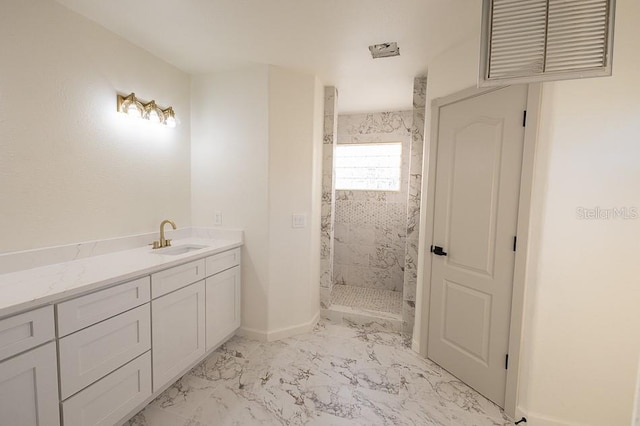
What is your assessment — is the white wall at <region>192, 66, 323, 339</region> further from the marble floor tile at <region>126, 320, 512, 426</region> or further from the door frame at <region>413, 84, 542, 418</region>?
the door frame at <region>413, 84, 542, 418</region>

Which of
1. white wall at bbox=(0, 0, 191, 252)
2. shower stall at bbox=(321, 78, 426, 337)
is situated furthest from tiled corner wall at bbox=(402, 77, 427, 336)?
white wall at bbox=(0, 0, 191, 252)

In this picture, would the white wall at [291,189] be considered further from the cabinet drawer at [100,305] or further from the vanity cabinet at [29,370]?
the vanity cabinet at [29,370]

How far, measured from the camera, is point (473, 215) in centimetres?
191

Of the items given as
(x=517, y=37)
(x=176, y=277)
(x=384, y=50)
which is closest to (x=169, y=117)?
(x=176, y=277)

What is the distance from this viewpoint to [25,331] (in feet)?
3.48

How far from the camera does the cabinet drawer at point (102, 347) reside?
120 cm

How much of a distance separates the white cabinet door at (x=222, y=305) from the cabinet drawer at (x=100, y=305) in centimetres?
59

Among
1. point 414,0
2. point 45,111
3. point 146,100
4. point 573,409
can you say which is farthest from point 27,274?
point 573,409

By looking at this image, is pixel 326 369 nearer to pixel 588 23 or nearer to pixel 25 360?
pixel 25 360

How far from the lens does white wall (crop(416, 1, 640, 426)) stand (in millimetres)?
1368

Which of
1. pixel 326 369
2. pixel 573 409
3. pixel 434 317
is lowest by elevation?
pixel 326 369

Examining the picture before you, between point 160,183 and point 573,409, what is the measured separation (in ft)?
10.7

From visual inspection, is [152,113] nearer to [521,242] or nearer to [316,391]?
[316,391]

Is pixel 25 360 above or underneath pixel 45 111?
underneath
